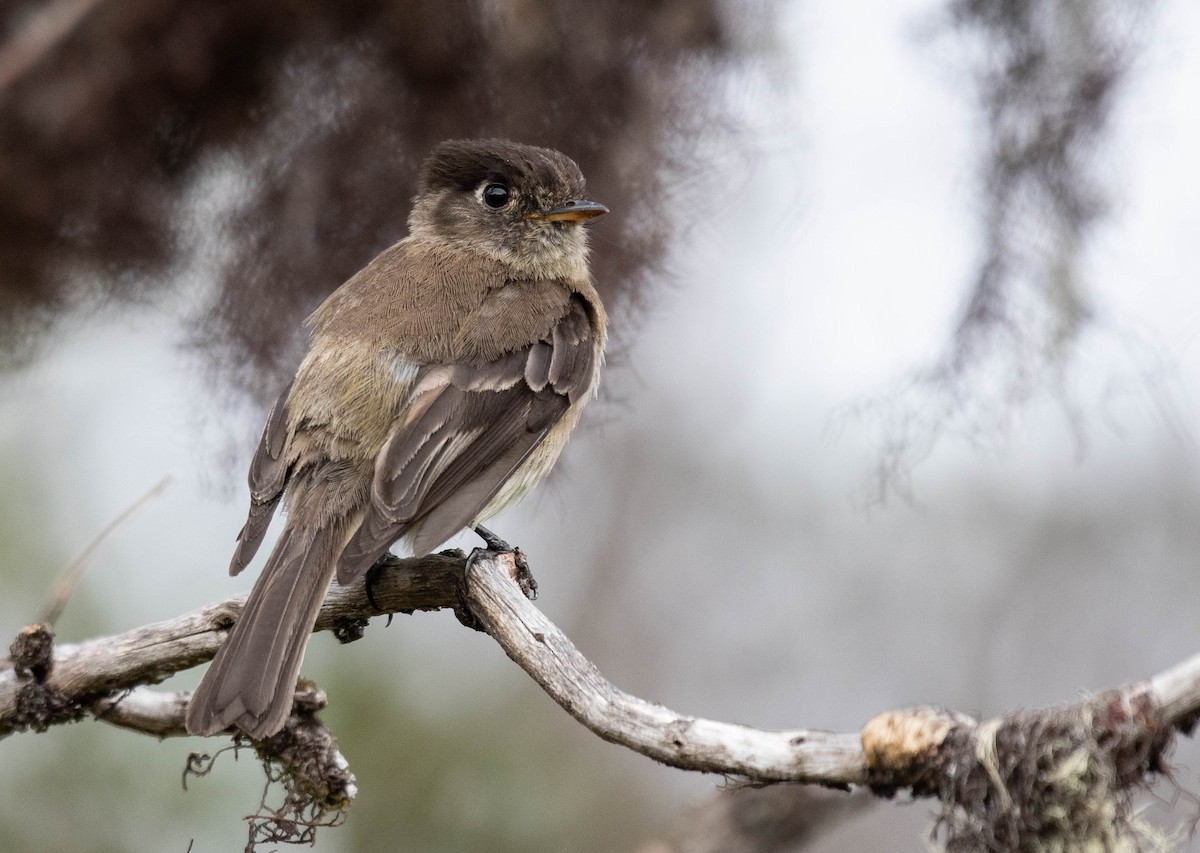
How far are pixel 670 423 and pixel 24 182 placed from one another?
153 inches

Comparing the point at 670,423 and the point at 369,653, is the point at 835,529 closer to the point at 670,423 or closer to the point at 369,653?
the point at 670,423

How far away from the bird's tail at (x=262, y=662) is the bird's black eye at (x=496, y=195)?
5.46 feet

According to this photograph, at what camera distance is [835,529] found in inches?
273

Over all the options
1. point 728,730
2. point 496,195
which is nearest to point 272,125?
A: point 496,195

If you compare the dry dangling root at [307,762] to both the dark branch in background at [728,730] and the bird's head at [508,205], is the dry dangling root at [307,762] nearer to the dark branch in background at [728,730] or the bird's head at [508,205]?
the dark branch in background at [728,730]

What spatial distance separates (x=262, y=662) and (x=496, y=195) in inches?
79.1

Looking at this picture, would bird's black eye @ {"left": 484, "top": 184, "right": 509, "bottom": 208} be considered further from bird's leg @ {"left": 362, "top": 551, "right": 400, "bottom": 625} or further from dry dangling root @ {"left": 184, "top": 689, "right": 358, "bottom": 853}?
dry dangling root @ {"left": 184, "top": 689, "right": 358, "bottom": 853}

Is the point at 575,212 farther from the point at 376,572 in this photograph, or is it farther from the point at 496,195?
the point at 376,572

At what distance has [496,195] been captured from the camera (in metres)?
4.36

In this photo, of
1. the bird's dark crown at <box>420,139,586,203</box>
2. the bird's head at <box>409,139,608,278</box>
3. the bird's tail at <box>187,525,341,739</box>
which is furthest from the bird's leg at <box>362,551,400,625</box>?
the bird's dark crown at <box>420,139,586,203</box>

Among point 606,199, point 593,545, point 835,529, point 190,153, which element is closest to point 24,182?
point 190,153

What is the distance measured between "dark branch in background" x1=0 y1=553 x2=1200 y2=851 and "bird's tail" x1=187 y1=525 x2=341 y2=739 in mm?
128

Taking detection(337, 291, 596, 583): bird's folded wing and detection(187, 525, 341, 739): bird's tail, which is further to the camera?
detection(337, 291, 596, 583): bird's folded wing

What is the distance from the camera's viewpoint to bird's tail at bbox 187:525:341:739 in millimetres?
2873
